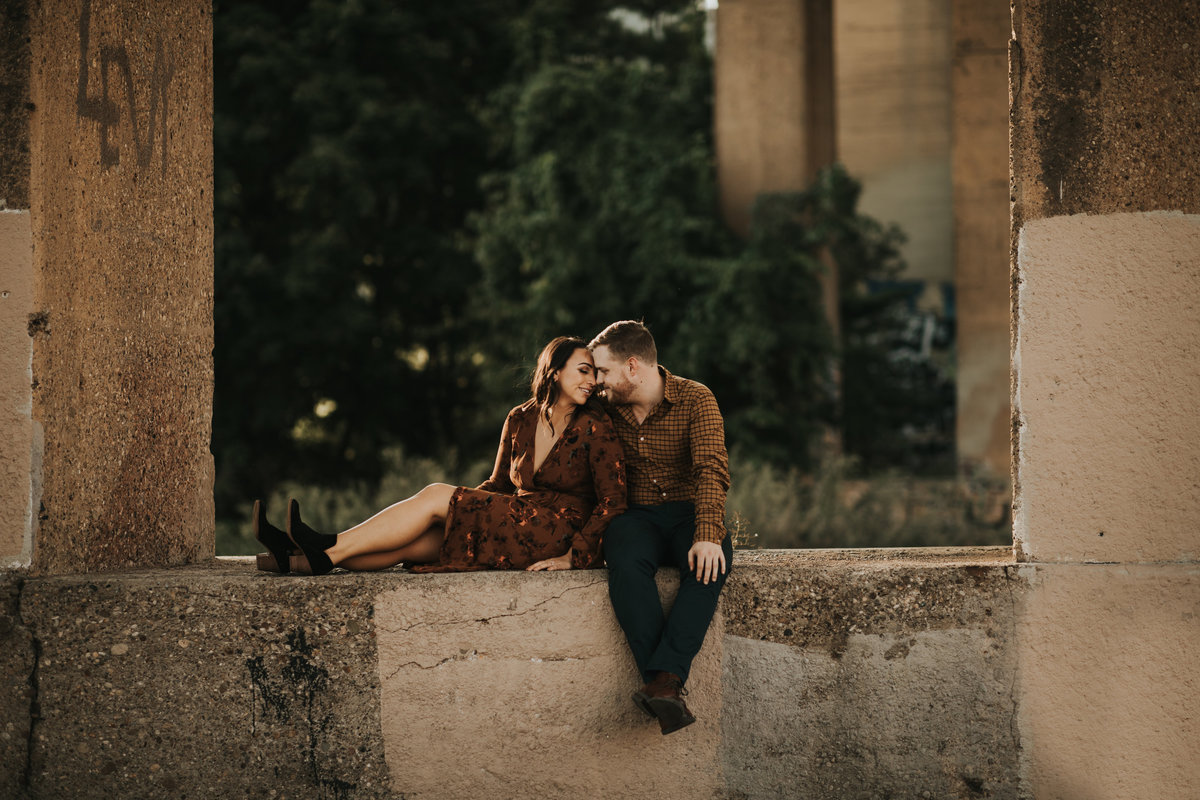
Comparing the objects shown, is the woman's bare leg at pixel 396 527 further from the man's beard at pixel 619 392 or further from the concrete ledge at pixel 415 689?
the man's beard at pixel 619 392

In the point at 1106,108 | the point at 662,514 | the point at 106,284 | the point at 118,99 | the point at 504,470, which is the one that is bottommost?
the point at 662,514

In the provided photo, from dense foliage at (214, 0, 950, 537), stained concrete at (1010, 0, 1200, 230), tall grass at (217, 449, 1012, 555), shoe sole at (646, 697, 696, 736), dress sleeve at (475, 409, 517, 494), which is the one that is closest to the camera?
shoe sole at (646, 697, 696, 736)

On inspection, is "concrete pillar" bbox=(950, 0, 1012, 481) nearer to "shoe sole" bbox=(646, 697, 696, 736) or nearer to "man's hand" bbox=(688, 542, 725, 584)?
"man's hand" bbox=(688, 542, 725, 584)

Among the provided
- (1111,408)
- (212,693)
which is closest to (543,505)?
(212,693)

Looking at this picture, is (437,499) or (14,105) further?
(437,499)

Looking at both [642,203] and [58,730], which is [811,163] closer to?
[642,203]

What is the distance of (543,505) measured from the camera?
3773 millimetres

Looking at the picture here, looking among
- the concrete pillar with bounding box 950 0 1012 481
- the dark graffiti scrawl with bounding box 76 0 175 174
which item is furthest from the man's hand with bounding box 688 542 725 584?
the concrete pillar with bounding box 950 0 1012 481

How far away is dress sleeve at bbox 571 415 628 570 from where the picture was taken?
3629mm

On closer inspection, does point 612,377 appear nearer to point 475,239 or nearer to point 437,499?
point 437,499

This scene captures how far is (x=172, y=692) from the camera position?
11.3ft

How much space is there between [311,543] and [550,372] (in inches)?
38.1

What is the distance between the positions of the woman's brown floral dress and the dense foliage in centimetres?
716

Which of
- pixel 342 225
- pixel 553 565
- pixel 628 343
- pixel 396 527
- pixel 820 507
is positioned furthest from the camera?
pixel 342 225
